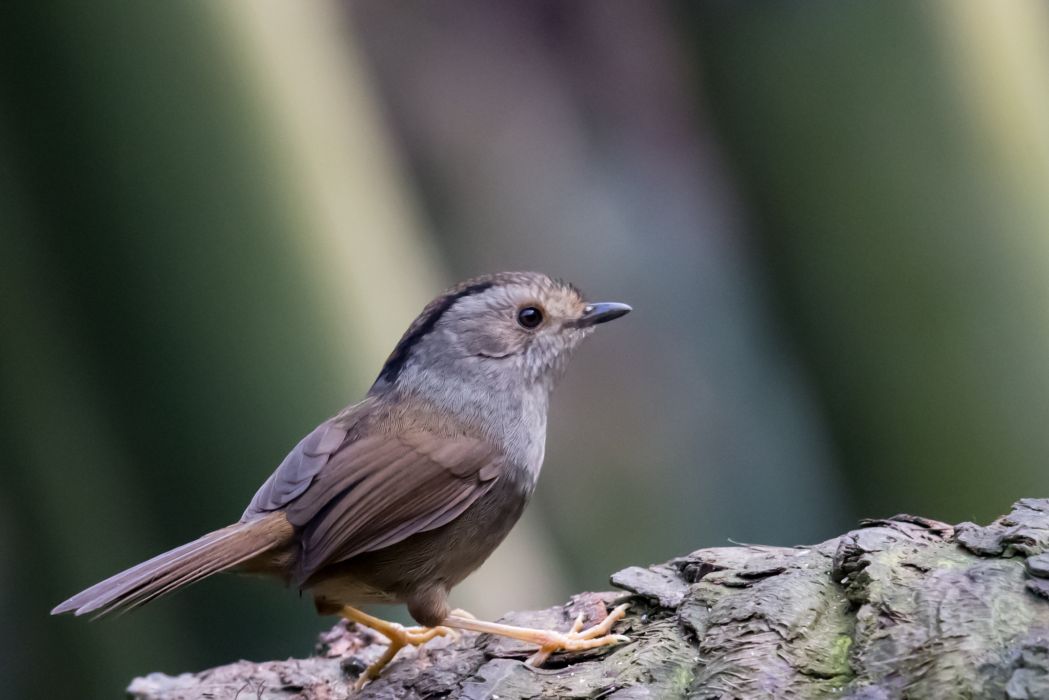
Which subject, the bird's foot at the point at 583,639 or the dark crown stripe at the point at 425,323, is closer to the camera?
the bird's foot at the point at 583,639

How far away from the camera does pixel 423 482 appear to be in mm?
2314

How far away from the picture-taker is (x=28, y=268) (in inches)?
124

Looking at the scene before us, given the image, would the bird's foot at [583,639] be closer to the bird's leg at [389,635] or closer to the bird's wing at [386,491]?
the bird's wing at [386,491]

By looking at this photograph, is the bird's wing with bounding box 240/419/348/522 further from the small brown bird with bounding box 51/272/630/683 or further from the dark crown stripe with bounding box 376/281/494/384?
the dark crown stripe with bounding box 376/281/494/384

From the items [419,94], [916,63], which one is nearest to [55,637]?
[419,94]

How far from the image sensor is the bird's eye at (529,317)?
2.72 metres

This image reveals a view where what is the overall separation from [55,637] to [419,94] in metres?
2.43

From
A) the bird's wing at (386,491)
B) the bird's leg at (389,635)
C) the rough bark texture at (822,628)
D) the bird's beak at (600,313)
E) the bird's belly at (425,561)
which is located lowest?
the bird's leg at (389,635)

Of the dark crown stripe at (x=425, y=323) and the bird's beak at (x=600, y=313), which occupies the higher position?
the dark crown stripe at (x=425, y=323)

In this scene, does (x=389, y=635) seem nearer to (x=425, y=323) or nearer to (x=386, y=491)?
(x=386, y=491)

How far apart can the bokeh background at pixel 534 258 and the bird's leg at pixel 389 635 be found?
75 cm

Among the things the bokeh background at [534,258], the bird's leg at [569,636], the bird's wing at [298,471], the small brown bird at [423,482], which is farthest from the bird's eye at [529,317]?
the bird's leg at [569,636]

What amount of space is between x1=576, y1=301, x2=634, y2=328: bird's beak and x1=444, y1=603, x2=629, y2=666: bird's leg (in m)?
0.86

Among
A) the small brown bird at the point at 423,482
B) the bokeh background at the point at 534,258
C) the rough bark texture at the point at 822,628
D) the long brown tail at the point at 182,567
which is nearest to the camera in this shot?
the rough bark texture at the point at 822,628
